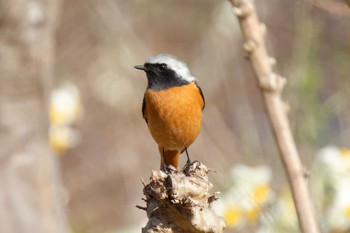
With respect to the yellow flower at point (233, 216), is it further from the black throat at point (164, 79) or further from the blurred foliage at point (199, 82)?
the black throat at point (164, 79)

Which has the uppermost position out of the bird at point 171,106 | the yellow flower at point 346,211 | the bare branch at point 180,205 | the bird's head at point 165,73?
the bird's head at point 165,73

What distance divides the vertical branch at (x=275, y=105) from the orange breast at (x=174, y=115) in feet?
5.16

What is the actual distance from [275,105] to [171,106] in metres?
1.70

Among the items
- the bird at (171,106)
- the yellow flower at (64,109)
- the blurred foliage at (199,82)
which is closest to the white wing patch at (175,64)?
the bird at (171,106)

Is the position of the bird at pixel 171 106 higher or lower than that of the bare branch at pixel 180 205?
higher

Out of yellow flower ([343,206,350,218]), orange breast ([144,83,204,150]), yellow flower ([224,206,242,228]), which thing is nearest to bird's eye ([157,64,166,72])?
orange breast ([144,83,204,150])

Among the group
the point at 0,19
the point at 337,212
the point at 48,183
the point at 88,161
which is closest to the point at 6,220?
the point at 48,183

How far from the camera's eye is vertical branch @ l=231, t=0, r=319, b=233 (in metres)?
2.50

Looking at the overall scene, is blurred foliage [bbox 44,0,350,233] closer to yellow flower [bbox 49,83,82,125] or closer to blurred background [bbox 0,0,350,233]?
blurred background [bbox 0,0,350,233]

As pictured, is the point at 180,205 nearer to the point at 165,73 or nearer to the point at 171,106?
the point at 171,106

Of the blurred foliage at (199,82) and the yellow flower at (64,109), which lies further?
the yellow flower at (64,109)

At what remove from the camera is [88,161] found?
37.3 feet

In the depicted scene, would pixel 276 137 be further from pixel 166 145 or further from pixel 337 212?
pixel 337 212

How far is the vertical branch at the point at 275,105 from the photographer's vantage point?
2495 mm
